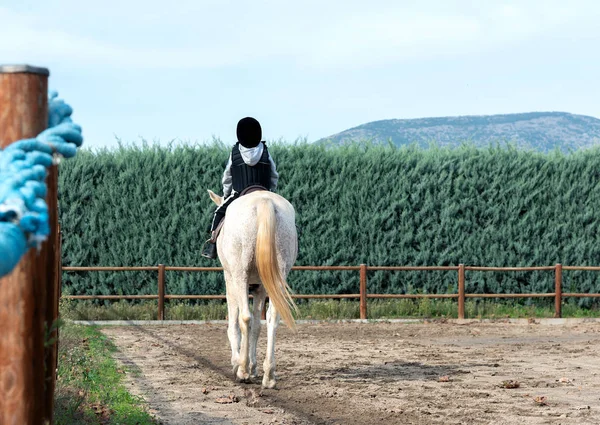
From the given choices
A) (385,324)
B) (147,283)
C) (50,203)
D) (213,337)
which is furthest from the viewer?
(147,283)

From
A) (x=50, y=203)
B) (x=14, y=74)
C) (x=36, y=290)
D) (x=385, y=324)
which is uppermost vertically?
(x=14, y=74)

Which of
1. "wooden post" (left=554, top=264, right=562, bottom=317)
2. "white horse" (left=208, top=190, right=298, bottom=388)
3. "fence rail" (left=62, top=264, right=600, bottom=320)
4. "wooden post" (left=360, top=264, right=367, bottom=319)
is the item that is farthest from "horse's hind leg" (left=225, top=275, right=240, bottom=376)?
"wooden post" (left=554, top=264, right=562, bottom=317)

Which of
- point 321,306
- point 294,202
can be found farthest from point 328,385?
point 294,202

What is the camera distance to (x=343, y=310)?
17828 millimetres

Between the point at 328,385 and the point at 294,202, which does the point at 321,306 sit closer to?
the point at 294,202

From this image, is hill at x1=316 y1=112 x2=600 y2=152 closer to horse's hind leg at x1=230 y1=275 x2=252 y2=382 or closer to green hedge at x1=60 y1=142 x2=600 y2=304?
green hedge at x1=60 y1=142 x2=600 y2=304

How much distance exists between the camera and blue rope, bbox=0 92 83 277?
288cm

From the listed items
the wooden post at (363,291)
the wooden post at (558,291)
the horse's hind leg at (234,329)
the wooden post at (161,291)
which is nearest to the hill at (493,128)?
the wooden post at (558,291)

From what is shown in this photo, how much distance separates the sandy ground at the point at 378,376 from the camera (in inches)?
325

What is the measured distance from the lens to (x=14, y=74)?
10.4 feet

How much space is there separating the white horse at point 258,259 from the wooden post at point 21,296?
605 centimetres

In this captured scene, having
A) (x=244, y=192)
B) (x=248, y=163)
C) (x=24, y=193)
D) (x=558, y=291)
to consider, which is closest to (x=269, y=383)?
(x=244, y=192)

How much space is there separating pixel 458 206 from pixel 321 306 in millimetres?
3820

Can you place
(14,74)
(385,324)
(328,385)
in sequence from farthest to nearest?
(385,324), (328,385), (14,74)
